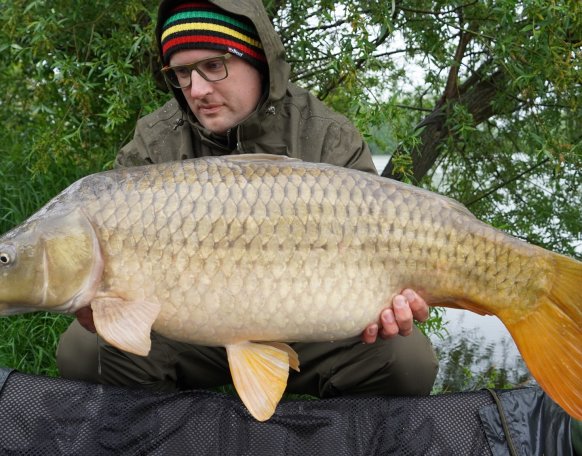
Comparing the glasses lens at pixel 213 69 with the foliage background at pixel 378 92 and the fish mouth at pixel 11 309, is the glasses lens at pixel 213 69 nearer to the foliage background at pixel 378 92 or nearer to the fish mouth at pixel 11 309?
the foliage background at pixel 378 92

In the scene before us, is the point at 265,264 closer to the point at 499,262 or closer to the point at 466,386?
the point at 499,262

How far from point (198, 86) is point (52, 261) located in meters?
0.65

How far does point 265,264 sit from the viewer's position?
1.58 m

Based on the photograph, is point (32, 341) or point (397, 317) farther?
point (32, 341)

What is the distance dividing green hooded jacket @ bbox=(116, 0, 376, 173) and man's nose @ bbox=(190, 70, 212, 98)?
0.39 ft

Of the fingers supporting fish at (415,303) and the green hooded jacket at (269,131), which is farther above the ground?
the green hooded jacket at (269,131)

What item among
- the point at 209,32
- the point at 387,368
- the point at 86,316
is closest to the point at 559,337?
the point at 387,368

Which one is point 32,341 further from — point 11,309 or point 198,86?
point 198,86

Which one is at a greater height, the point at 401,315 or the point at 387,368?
the point at 401,315

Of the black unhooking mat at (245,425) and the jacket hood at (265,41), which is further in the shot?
the jacket hood at (265,41)

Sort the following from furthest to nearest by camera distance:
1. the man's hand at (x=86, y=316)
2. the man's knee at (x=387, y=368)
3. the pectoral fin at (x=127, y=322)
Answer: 1. the man's knee at (x=387, y=368)
2. the man's hand at (x=86, y=316)
3. the pectoral fin at (x=127, y=322)

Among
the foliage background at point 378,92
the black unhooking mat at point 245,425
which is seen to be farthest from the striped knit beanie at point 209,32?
the black unhooking mat at point 245,425

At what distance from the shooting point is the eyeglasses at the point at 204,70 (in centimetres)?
200

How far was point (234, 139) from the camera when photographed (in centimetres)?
210
